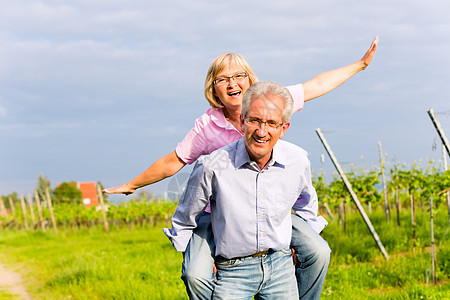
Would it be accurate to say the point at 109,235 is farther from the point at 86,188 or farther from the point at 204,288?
the point at 86,188

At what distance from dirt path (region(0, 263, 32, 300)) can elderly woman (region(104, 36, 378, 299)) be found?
214 inches

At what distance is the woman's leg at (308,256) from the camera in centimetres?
298

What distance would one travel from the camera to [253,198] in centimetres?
269

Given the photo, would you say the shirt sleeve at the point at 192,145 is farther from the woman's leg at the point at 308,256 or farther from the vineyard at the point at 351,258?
the vineyard at the point at 351,258

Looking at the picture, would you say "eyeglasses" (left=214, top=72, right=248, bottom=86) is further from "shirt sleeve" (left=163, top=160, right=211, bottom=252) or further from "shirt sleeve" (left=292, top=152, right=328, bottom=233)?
"shirt sleeve" (left=292, top=152, right=328, bottom=233)

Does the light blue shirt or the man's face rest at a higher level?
the man's face

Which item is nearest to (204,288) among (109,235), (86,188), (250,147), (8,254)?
(250,147)

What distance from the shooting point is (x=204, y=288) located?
2.74 m

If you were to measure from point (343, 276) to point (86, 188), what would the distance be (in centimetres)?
3597

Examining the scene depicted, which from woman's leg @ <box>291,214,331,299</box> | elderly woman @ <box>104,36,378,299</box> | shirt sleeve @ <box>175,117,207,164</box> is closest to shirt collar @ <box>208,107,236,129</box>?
elderly woman @ <box>104,36,378,299</box>

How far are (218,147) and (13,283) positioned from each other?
726cm

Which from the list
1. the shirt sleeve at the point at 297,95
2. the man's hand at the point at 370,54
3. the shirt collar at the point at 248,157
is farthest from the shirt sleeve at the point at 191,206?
the man's hand at the point at 370,54

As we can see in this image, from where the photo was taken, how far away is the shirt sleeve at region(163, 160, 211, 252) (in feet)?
8.71

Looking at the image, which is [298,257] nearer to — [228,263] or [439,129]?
[228,263]
